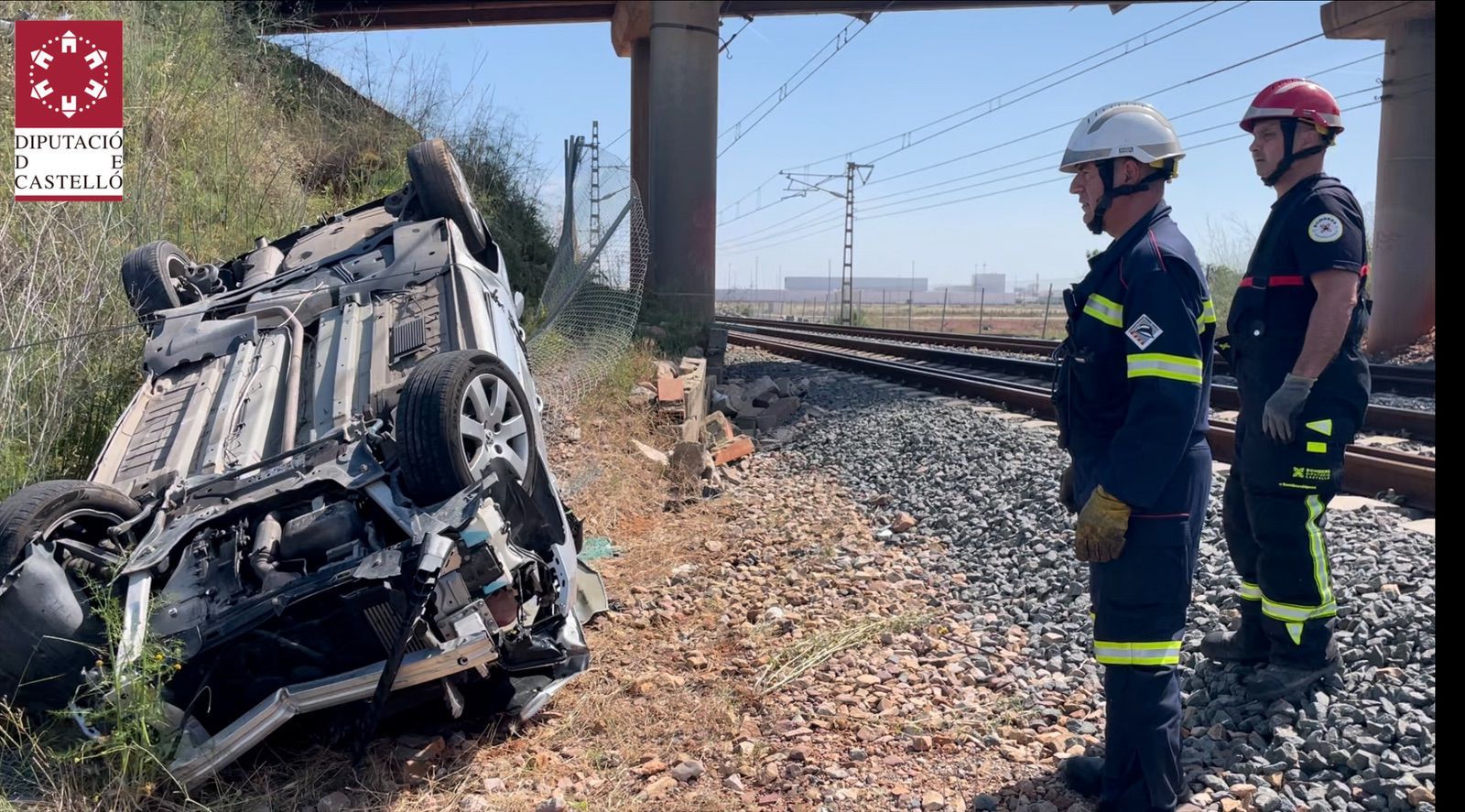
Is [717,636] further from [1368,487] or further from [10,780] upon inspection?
[1368,487]

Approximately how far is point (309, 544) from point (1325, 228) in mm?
3843

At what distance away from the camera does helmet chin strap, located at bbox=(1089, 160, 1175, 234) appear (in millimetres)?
2850

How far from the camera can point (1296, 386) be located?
3.31 m

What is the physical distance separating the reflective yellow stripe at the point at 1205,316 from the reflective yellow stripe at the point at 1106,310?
216 mm

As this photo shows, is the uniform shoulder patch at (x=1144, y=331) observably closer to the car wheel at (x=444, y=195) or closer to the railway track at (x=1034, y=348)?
the car wheel at (x=444, y=195)

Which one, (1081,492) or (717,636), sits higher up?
(1081,492)

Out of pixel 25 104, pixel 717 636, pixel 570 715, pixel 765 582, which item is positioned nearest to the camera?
pixel 570 715

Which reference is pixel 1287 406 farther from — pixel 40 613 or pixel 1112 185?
pixel 40 613

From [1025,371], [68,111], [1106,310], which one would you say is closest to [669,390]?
[1025,371]

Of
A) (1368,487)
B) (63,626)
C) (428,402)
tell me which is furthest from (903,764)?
(1368,487)

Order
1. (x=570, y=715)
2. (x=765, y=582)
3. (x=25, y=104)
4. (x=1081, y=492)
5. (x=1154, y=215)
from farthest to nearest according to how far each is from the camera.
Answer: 1. (x=25, y=104)
2. (x=765, y=582)
3. (x=570, y=715)
4. (x=1081, y=492)
5. (x=1154, y=215)

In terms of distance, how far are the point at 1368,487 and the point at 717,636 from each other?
13.8 ft

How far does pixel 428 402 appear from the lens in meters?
3.29

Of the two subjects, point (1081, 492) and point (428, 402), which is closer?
point (1081, 492)
